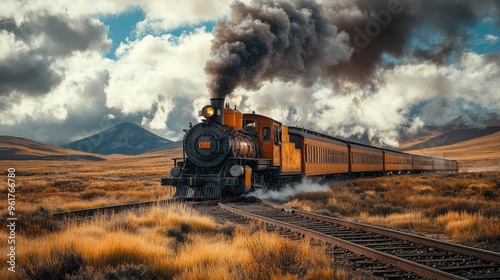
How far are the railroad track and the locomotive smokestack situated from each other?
286 inches

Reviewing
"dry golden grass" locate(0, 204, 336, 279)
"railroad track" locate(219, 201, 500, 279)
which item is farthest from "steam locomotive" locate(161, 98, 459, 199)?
"dry golden grass" locate(0, 204, 336, 279)

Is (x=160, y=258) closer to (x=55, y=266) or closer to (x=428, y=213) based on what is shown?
(x=55, y=266)

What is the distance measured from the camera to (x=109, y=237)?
6848 mm

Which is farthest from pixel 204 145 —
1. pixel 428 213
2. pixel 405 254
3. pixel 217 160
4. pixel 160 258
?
pixel 160 258

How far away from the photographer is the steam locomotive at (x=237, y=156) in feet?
54.7

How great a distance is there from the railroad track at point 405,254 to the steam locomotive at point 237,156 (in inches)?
247

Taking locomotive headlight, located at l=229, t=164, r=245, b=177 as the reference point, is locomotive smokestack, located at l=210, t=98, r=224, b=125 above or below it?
above

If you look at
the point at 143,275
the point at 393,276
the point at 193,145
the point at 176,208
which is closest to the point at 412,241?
the point at 393,276

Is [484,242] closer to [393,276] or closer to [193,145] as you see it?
[393,276]

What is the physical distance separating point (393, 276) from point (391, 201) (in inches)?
463

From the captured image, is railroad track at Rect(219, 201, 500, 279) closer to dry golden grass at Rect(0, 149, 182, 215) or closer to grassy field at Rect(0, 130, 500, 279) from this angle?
grassy field at Rect(0, 130, 500, 279)

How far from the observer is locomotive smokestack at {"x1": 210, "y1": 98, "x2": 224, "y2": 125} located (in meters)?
17.3

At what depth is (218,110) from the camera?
1745cm

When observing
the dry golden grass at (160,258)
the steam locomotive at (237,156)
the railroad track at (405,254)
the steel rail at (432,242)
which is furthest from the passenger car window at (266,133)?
the dry golden grass at (160,258)
